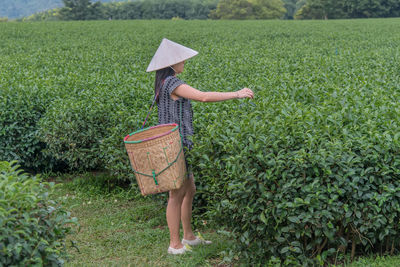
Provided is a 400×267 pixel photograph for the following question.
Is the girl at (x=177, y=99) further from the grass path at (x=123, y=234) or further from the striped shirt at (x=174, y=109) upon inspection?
the grass path at (x=123, y=234)

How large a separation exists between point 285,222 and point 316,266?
0.44 meters

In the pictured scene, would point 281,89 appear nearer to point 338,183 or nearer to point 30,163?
point 338,183

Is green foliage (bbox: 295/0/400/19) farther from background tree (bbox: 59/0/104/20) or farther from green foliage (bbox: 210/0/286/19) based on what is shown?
background tree (bbox: 59/0/104/20)

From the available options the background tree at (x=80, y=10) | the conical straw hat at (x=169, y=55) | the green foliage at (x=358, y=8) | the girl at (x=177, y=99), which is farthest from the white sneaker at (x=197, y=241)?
the background tree at (x=80, y=10)

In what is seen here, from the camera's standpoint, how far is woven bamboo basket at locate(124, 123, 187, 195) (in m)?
4.06

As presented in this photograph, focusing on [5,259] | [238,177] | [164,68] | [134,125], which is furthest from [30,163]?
[5,259]

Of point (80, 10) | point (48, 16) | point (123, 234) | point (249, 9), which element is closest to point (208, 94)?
point (123, 234)

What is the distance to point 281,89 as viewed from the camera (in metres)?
5.80

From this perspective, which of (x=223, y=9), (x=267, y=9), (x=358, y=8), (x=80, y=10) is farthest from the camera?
(x=267, y=9)

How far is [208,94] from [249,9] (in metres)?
81.8

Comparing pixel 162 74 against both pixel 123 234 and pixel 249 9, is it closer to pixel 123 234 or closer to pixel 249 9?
pixel 123 234

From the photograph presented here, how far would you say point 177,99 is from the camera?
4.44 meters

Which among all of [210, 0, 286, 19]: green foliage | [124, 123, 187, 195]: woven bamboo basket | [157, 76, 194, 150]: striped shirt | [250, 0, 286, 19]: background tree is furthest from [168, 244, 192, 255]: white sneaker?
[250, 0, 286, 19]: background tree

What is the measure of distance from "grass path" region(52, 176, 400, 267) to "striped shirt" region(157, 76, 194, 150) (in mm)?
1010
